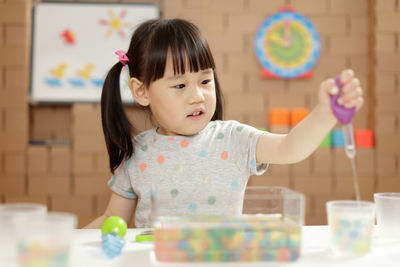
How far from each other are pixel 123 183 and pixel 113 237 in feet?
1.50

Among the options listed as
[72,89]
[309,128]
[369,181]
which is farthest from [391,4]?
[309,128]

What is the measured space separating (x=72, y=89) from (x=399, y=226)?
207 cm

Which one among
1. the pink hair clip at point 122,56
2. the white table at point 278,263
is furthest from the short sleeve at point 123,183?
the white table at point 278,263

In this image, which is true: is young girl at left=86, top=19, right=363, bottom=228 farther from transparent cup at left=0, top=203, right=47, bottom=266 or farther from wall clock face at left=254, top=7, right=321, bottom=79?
wall clock face at left=254, top=7, right=321, bottom=79

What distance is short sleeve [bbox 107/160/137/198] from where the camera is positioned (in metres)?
1.07

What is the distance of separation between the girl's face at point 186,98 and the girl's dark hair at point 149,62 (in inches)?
0.6

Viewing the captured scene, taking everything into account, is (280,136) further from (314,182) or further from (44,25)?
(44,25)

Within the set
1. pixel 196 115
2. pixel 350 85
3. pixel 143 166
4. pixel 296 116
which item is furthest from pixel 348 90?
pixel 296 116

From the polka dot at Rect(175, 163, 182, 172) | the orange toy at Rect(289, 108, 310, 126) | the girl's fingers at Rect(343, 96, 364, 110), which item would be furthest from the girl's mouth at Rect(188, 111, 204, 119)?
the orange toy at Rect(289, 108, 310, 126)

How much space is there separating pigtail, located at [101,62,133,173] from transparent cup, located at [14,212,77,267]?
1.95ft

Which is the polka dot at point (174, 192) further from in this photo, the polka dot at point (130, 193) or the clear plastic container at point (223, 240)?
the polka dot at point (130, 193)

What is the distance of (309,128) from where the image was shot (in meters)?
0.72

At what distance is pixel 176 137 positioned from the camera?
1053 mm

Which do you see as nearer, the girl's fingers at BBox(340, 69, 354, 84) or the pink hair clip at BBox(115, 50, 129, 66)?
the girl's fingers at BBox(340, 69, 354, 84)
